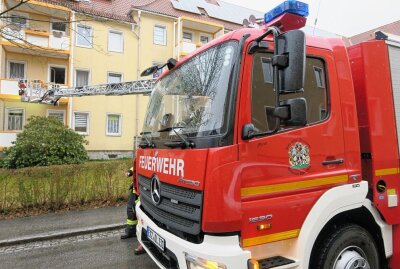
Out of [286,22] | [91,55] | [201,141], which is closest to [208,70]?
[201,141]

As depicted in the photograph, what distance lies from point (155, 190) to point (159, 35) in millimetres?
21646

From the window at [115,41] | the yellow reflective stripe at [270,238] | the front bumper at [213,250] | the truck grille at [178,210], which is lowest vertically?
the front bumper at [213,250]

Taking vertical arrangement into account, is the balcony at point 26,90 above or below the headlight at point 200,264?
above

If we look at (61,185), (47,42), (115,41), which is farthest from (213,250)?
(115,41)

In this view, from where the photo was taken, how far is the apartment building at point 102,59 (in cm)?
1891

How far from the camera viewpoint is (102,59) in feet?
69.7

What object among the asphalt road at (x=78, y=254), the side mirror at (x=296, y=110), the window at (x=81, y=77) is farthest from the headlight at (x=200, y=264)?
the window at (x=81, y=77)

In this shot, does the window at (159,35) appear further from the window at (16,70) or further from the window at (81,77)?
the window at (16,70)

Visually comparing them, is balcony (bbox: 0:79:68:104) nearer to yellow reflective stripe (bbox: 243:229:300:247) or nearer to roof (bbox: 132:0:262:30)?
roof (bbox: 132:0:262:30)

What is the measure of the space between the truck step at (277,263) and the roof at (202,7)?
73.0 ft

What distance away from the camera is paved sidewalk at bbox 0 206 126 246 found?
20.0ft

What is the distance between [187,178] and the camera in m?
2.66

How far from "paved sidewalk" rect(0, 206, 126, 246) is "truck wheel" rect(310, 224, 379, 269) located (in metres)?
4.72

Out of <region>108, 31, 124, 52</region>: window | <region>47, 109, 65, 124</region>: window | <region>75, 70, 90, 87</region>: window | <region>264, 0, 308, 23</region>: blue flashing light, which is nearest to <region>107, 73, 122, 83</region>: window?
<region>75, 70, 90, 87</region>: window
